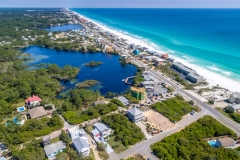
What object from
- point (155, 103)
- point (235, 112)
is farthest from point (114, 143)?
point (235, 112)

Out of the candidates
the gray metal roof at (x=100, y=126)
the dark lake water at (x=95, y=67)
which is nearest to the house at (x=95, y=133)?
the gray metal roof at (x=100, y=126)

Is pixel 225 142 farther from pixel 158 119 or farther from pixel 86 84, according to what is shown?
pixel 86 84

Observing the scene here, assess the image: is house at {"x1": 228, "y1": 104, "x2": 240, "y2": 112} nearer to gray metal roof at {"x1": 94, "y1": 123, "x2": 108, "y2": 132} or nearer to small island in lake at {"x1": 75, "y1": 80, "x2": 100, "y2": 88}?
gray metal roof at {"x1": 94, "y1": 123, "x2": 108, "y2": 132}

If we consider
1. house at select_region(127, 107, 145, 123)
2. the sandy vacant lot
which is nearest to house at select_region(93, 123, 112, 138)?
house at select_region(127, 107, 145, 123)

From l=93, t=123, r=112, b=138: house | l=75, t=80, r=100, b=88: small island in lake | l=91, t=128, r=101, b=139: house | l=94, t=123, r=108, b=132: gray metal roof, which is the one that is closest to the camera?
l=91, t=128, r=101, b=139: house

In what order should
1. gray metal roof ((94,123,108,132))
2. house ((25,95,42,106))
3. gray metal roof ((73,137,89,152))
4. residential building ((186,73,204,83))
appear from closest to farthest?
gray metal roof ((73,137,89,152)) → gray metal roof ((94,123,108,132)) → house ((25,95,42,106)) → residential building ((186,73,204,83))

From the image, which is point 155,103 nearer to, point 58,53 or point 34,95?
point 34,95

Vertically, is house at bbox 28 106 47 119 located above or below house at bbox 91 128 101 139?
below

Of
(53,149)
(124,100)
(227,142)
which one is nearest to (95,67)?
(124,100)
